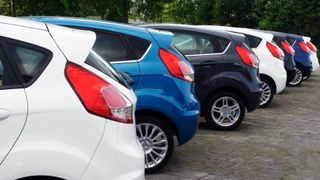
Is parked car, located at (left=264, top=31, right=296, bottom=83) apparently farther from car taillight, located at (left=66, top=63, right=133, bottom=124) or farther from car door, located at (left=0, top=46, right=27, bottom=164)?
car door, located at (left=0, top=46, right=27, bottom=164)

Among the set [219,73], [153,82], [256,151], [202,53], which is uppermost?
[153,82]

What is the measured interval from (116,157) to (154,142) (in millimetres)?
2681

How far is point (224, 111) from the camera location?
28.3 feet

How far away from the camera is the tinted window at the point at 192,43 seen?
852 centimetres

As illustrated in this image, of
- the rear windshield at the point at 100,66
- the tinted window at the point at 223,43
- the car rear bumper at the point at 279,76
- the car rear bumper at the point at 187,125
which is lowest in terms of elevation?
the car rear bumper at the point at 279,76

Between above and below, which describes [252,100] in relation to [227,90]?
below

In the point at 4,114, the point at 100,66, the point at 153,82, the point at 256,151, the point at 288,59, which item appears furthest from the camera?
the point at 288,59

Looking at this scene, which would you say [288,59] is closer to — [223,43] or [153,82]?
[223,43]

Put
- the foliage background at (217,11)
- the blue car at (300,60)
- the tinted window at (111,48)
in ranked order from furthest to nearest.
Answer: the foliage background at (217,11) → the blue car at (300,60) → the tinted window at (111,48)

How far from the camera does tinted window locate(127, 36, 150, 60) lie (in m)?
6.02

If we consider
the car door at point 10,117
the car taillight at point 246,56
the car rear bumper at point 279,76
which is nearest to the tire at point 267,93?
the car rear bumper at point 279,76

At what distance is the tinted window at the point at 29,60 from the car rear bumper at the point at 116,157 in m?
0.50

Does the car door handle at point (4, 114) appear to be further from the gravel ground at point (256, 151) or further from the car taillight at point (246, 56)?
the car taillight at point (246, 56)

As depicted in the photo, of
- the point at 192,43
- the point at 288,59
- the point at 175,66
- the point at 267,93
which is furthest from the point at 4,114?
the point at 288,59
